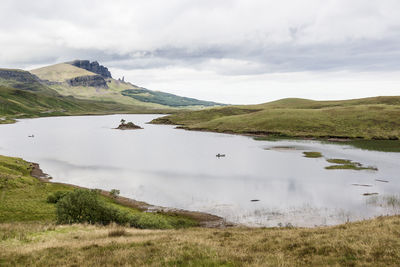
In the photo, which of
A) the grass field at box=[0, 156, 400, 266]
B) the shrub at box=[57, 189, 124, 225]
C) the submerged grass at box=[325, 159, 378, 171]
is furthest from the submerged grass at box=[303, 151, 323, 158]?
the shrub at box=[57, 189, 124, 225]

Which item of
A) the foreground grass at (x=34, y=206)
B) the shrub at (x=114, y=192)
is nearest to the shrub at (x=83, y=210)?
the foreground grass at (x=34, y=206)

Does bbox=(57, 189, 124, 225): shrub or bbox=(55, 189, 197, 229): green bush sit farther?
bbox=(55, 189, 197, 229): green bush

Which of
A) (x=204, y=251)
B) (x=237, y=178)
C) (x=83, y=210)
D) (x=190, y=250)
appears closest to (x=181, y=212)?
(x=83, y=210)

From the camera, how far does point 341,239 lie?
64.1 feet

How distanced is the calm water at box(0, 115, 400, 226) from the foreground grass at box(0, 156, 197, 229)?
24.9 ft

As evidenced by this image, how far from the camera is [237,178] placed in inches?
2886

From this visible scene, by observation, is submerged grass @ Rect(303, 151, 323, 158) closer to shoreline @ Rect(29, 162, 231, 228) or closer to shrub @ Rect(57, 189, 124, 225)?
shoreline @ Rect(29, 162, 231, 228)

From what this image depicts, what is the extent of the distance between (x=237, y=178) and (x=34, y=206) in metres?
46.0

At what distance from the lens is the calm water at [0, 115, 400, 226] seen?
48.6 meters

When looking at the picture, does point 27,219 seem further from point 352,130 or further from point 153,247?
point 352,130

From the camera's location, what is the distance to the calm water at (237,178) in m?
48.6

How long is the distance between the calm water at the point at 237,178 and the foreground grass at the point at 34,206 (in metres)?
7.60

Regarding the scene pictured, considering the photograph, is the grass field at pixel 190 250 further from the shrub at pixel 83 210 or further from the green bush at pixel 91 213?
the green bush at pixel 91 213

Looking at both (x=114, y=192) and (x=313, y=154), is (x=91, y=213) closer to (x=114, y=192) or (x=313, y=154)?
(x=114, y=192)
